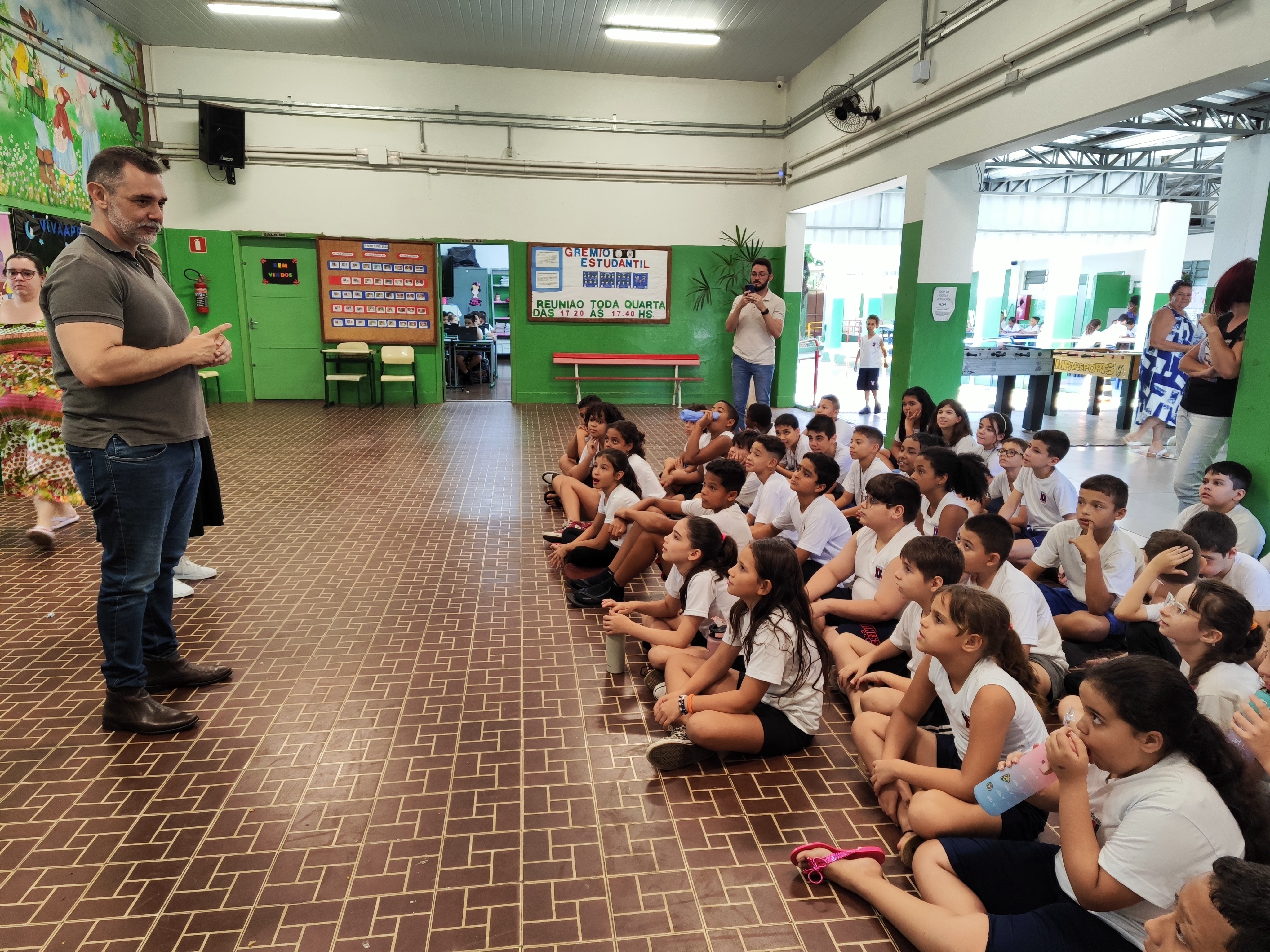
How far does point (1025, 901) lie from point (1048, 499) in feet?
9.75

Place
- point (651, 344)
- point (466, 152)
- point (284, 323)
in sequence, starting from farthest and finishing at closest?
point (651, 344), point (284, 323), point (466, 152)

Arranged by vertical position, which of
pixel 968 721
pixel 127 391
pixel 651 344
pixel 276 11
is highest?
pixel 276 11

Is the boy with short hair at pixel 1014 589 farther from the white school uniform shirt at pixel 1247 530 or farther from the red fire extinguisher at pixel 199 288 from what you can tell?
the red fire extinguisher at pixel 199 288

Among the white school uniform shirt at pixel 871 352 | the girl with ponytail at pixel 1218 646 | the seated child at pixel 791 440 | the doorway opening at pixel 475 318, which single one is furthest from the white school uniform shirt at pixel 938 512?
the doorway opening at pixel 475 318

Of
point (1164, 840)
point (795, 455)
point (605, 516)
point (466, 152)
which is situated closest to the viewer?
point (1164, 840)

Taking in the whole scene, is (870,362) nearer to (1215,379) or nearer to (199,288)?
(1215,379)

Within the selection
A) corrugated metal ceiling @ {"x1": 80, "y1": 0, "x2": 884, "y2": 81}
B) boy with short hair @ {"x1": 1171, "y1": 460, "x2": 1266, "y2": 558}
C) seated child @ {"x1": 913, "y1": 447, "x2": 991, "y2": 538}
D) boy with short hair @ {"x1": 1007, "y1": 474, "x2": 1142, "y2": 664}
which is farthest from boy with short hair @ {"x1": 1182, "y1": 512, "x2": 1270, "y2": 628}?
corrugated metal ceiling @ {"x1": 80, "y1": 0, "x2": 884, "y2": 81}

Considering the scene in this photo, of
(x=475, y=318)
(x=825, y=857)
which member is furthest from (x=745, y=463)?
(x=475, y=318)

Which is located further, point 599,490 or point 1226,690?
point 599,490

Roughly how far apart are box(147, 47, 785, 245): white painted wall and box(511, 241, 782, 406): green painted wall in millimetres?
523

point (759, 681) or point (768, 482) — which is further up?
point (768, 482)

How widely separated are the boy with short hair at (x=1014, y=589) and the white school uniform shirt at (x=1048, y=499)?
5.37 ft

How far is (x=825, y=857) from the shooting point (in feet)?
6.73

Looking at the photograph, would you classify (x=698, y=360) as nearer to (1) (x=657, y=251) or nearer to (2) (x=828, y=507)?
(1) (x=657, y=251)
